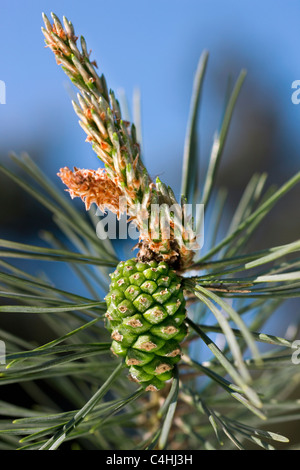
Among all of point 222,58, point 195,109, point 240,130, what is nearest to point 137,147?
point 195,109

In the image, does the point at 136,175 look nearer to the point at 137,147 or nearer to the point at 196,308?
the point at 137,147

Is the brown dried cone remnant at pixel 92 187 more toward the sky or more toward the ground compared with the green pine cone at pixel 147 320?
more toward the sky

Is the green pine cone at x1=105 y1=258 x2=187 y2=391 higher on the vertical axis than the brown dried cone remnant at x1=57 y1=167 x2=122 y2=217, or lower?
lower

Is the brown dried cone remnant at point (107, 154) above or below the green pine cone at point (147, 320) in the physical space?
above

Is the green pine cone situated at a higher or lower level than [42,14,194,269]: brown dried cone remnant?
lower

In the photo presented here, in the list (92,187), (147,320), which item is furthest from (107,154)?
(147,320)
